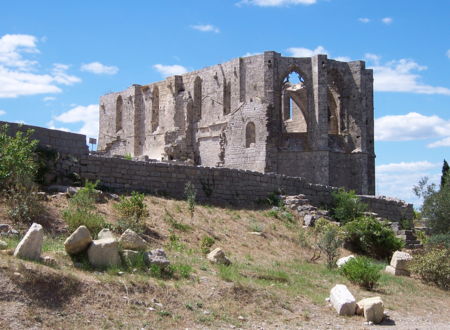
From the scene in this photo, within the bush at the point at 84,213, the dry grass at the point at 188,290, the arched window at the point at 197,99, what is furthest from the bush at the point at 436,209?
the arched window at the point at 197,99

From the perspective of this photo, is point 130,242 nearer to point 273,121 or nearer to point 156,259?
point 156,259

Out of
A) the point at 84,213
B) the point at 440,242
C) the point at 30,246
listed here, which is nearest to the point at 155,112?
the point at 440,242

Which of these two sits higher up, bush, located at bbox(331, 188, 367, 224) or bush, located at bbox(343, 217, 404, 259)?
bush, located at bbox(331, 188, 367, 224)

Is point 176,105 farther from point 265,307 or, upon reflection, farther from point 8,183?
point 265,307

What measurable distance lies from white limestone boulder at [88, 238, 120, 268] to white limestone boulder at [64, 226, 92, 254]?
112 millimetres

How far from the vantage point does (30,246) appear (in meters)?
7.56

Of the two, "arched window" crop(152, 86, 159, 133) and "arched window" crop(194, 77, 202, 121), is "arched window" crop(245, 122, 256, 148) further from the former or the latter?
"arched window" crop(152, 86, 159, 133)

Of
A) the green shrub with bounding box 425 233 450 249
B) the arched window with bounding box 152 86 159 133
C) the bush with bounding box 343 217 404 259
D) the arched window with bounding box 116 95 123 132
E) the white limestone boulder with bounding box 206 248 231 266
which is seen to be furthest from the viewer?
the arched window with bounding box 116 95 123 132

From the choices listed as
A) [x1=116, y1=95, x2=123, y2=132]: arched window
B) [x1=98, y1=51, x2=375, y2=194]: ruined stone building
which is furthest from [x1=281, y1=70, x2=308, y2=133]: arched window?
[x1=116, y1=95, x2=123, y2=132]: arched window

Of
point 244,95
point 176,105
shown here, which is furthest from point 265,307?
point 176,105

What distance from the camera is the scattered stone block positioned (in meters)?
8.58

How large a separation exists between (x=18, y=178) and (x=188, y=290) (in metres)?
4.53

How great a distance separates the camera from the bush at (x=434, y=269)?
1265 centimetres

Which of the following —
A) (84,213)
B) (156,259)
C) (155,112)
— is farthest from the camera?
(155,112)
